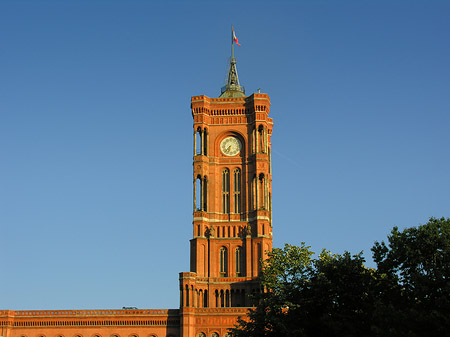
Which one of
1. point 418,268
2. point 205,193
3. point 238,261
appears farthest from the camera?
point 205,193

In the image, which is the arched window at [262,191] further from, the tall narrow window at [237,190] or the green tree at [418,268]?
the green tree at [418,268]

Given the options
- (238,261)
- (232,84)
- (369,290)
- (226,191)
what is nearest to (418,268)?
(369,290)

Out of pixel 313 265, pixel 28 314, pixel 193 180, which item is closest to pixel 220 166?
pixel 193 180

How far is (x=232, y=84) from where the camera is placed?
115125mm

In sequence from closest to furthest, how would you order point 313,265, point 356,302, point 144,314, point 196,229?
1. point 356,302
2. point 313,265
3. point 144,314
4. point 196,229

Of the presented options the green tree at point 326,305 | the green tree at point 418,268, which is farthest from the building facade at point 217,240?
the green tree at point 418,268

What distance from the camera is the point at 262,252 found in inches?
3831

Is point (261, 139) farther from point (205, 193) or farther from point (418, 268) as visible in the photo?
point (418, 268)

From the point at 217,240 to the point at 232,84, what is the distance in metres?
28.1

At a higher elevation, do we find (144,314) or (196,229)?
(196,229)

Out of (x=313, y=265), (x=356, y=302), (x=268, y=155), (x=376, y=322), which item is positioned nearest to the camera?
(x=376, y=322)

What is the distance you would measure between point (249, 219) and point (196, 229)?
24.9ft

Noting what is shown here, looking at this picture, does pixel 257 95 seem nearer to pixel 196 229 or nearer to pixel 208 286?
pixel 196 229

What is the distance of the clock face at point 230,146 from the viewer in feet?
345
